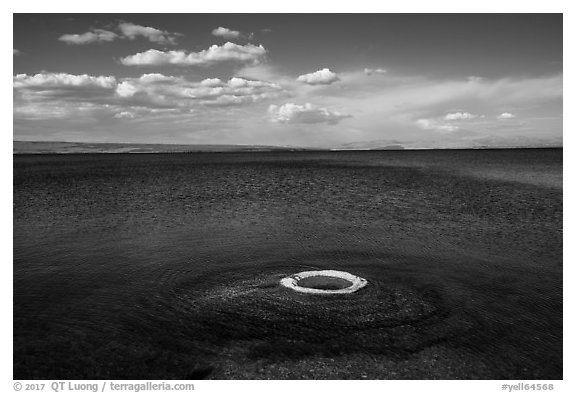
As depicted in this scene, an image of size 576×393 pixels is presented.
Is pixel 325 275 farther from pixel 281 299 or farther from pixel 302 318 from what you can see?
pixel 302 318

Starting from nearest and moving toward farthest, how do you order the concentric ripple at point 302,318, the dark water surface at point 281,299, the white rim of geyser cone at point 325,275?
1. the dark water surface at point 281,299
2. the concentric ripple at point 302,318
3. the white rim of geyser cone at point 325,275

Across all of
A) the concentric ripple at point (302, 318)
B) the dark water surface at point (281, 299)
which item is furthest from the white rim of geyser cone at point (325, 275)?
the dark water surface at point (281, 299)

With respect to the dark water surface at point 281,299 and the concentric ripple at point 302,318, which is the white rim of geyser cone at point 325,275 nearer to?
the concentric ripple at point 302,318

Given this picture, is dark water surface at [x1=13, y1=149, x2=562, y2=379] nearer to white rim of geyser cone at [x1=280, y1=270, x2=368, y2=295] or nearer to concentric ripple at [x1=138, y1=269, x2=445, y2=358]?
concentric ripple at [x1=138, y1=269, x2=445, y2=358]

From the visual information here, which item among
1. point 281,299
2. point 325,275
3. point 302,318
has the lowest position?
point 302,318

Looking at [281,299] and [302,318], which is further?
[281,299]

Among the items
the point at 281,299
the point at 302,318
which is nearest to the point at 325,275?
the point at 281,299

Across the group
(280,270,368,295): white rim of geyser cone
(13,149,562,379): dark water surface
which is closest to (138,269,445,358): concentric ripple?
(13,149,562,379): dark water surface
